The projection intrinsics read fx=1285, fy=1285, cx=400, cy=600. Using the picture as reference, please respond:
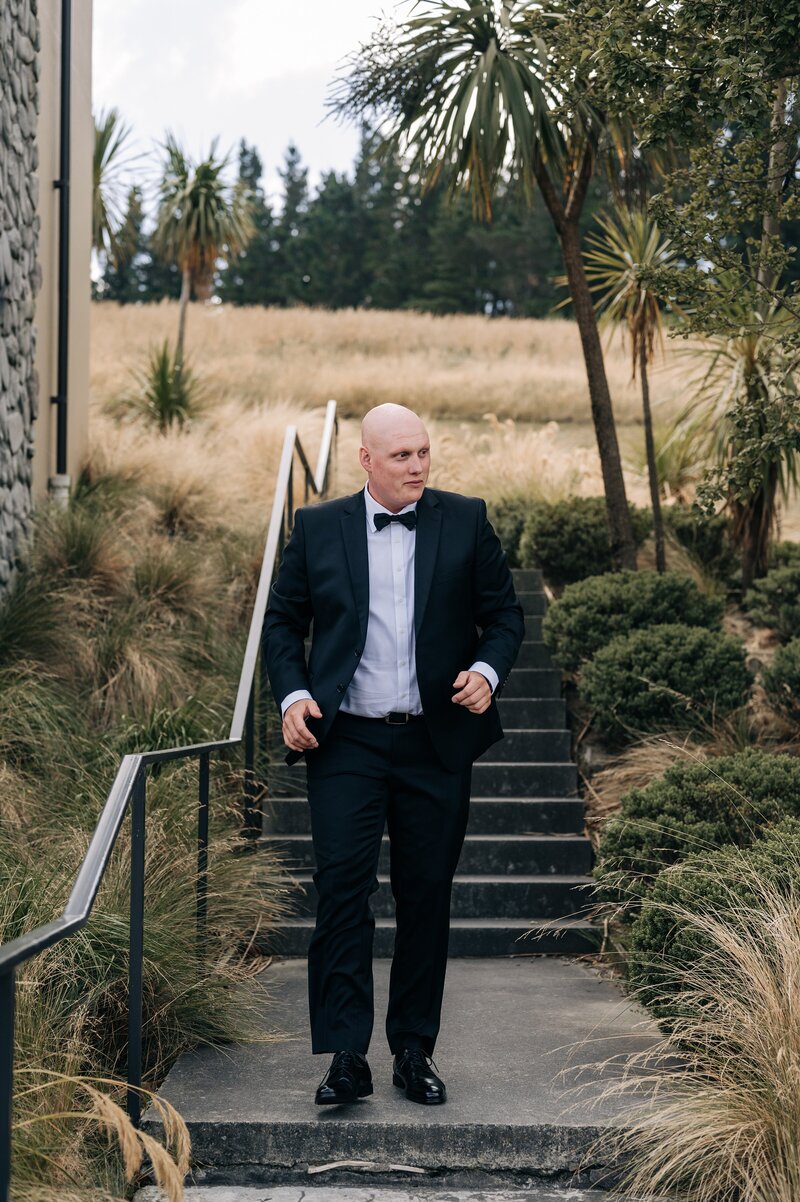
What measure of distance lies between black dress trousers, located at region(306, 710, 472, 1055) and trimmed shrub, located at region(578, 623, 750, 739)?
2768 mm

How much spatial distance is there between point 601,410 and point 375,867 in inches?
197

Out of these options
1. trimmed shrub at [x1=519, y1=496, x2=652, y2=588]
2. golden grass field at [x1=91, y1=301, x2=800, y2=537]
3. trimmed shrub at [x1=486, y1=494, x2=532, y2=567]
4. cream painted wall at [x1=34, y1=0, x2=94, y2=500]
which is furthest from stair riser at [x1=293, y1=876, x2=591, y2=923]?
cream painted wall at [x1=34, y1=0, x2=94, y2=500]

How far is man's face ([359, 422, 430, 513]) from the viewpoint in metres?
3.11

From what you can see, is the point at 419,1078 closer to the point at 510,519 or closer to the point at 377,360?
the point at 510,519

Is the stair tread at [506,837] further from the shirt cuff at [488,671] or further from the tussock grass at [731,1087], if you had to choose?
the shirt cuff at [488,671]

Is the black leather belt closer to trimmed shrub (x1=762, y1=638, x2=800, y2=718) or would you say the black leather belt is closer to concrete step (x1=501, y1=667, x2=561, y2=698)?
trimmed shrub (x1=762, y1=638, x2=800, y2=718)

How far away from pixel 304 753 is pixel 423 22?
228 inches

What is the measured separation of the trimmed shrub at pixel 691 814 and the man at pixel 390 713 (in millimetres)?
1059

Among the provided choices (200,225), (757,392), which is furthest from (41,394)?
(200,225)

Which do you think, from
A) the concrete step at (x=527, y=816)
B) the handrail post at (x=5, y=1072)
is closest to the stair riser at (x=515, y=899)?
the concrete step at (x=527, y=816)

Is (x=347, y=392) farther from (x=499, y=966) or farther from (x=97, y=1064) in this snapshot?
(x=97, y=1064)

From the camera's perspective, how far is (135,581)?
23.1ft

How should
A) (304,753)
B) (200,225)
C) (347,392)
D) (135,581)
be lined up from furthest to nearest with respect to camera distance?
1. (347,392)
2. (200,225)
3. (135,581)
4. (304,753)

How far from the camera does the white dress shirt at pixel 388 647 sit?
10.3 ft
